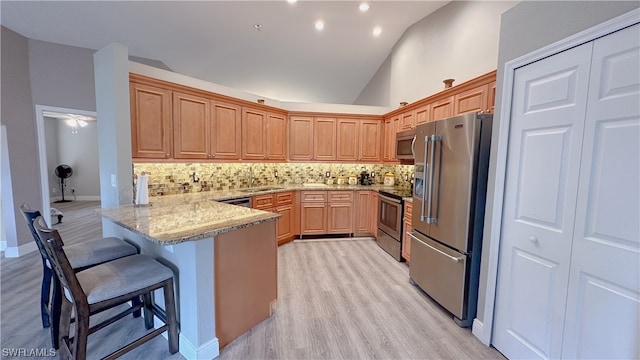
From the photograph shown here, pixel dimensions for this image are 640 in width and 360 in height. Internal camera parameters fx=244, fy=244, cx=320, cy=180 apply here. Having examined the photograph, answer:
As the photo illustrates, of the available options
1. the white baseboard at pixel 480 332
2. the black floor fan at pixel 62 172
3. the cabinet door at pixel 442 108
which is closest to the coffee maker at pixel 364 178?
the cabinet door at pixel 442 108

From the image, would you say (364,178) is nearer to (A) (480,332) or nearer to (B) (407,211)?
(B) (407,211)

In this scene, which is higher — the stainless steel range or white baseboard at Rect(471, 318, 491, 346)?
the stainless steel range

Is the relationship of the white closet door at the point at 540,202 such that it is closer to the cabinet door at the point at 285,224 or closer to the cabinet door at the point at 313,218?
the cabinet door at the point at 313,218

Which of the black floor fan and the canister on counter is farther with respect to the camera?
the black floor fan

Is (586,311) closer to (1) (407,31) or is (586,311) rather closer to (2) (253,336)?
(2) (253,336)

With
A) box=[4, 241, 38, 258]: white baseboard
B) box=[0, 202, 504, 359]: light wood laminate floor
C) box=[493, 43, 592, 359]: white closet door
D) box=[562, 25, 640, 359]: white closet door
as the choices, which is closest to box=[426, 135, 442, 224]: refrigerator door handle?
box=[493, 43, 592, 359]: white closet door

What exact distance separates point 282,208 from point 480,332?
2.97 metres

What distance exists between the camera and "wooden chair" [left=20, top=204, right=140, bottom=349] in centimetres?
168

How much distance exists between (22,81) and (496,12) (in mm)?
6417

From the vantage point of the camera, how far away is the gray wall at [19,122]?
337 cm

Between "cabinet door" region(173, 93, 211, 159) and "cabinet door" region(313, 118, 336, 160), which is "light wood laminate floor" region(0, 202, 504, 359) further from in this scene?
"cabinet door" region(313, 118, 336, 160)

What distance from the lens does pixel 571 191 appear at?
1.43 m

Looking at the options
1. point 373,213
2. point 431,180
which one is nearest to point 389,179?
point 373,213

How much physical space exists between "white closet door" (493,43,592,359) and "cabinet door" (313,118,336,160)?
10.5 ft
